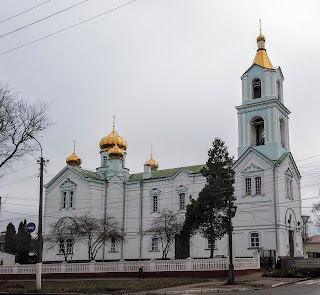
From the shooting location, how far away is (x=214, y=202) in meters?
34.1

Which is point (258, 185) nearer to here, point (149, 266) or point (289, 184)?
point (289, 184)

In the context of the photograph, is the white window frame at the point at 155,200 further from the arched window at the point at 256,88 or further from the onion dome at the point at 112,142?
the arched window at the point at 256,88

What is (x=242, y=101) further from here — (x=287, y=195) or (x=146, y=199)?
(x=146, y=199)

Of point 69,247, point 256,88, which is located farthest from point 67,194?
point 256,88

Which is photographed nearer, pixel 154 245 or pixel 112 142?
pixel 154 245

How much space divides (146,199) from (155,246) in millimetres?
5088

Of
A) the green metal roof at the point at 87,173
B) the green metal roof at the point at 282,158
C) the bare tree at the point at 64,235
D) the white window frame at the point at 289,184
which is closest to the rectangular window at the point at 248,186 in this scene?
the green metal roof at the point at 282,158

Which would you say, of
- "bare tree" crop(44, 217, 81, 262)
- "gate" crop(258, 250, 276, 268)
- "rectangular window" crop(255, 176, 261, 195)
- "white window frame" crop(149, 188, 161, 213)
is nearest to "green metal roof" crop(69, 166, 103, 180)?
"bare tree" crop(44, 217, 81, 262)

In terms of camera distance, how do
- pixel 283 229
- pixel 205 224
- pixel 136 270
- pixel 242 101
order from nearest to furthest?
1. pixel 136 270
2. pixel 205 224
3. pixel 283 229
4. pixel 242 101

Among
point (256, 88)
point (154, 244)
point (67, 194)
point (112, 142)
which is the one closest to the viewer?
point (256, 88)

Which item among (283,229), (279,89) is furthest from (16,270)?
(279,89)

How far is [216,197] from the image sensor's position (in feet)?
112

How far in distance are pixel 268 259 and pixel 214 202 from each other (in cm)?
809

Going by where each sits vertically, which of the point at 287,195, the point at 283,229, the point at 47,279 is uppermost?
the point at 287,195
